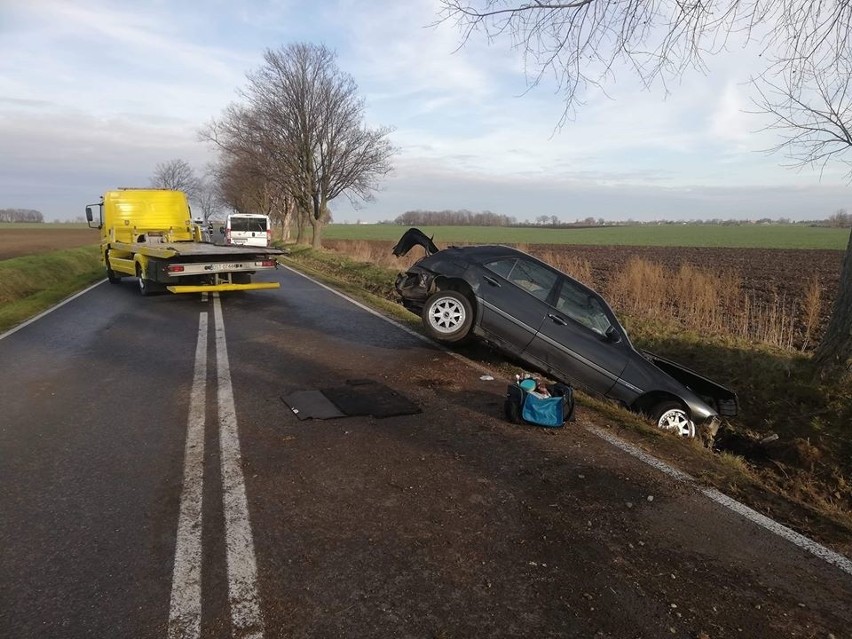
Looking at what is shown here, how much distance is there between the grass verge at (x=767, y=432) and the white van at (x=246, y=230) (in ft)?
61.5

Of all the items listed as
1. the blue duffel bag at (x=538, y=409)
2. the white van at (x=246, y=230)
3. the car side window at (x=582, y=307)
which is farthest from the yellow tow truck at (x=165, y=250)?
the white van at (x=246, y=230)

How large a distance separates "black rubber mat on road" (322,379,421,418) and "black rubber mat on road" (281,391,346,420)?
78 mm

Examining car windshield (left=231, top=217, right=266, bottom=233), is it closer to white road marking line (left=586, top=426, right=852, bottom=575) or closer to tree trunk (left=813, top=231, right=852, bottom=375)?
tree trunk (left=813, top=231, right=852, bottom=375)

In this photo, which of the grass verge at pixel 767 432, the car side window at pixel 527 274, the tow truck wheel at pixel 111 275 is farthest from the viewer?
the tow truck wheel at pixel 111 275

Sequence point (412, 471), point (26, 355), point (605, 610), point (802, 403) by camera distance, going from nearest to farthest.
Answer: point (605, 610), point (412, 471), point (802, 403), point (26, 355)

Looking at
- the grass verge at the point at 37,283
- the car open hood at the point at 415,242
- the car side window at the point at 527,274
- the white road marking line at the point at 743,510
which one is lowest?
the white road marking line at the point at 743,510

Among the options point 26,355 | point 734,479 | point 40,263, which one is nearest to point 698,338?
point 734,479

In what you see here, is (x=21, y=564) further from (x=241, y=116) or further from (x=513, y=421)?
(x=241, y=116)

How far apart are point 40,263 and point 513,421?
22391 millimetres

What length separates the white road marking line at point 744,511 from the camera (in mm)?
3251

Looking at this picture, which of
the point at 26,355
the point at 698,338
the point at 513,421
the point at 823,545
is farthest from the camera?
the point at 698,338

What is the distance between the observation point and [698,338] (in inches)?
387

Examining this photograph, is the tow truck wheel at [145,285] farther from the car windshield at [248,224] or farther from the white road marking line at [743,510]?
the car windshield at [248,224]

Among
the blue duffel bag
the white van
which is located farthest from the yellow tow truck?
the white van
